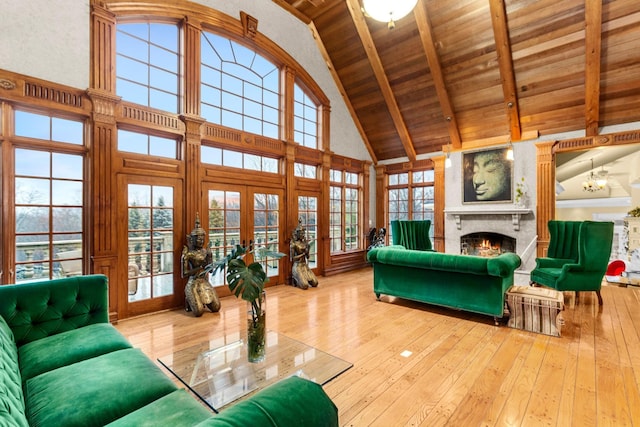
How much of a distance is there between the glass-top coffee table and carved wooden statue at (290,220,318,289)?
296 cm

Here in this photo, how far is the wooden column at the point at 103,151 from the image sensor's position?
3.44 m

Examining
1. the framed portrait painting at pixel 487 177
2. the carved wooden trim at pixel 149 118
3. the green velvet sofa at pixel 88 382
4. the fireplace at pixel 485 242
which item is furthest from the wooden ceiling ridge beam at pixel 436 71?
the green velvet sofa at pixel 88 382

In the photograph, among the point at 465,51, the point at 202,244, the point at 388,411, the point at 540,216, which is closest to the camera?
the point at 388,411

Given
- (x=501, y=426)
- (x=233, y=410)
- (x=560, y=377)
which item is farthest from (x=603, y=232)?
(x=233, y=410)

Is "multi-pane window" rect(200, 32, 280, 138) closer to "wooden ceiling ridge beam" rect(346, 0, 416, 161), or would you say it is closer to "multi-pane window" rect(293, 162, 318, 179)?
"multi-pane window" rect(293, 162, 318, 179)

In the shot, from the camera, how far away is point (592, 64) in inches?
178

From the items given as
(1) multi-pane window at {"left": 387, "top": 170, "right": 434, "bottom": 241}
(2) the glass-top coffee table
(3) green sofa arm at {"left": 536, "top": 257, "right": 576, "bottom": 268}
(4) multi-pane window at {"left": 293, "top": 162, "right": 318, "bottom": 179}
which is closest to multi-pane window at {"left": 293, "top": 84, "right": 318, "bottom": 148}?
(4) multi-pane window at {"left": 293, "top": 162, "right": 318, "bottom": 179}

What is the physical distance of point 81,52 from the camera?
3377mm

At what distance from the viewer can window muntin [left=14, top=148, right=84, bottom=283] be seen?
3109 mm

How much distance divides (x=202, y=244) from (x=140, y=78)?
93.2 inches

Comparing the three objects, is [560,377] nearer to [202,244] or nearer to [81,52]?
[202,244]

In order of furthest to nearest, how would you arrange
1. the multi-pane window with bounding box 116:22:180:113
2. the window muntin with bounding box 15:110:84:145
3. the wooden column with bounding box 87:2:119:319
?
the multi-pane window with bounding box 116:22:180:113 → the wooden column with bounding box 87:2:119:319 → the window muntin with bounding box 15:110:84:145

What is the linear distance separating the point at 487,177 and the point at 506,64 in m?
2.22

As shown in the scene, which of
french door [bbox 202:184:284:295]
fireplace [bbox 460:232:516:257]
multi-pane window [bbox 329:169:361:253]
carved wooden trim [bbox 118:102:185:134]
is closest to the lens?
carved wooden trim [bbox 118:102:185:134]
